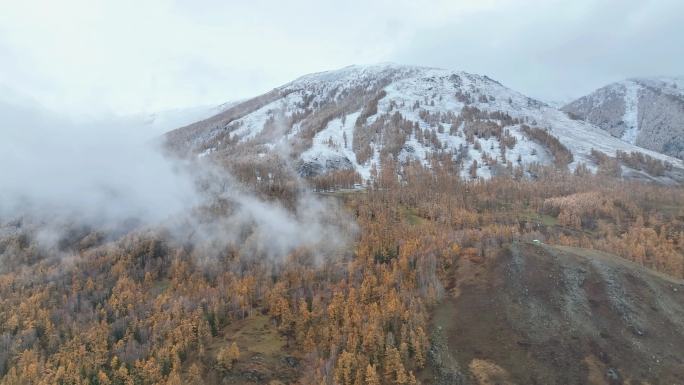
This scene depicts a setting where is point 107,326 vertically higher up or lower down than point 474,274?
lower down

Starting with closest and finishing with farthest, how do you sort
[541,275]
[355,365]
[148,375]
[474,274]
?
1. [355,365]
2. [148,375]
3. [541,275]
4. [474,274]

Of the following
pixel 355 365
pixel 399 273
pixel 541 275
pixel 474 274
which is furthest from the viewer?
pixel 399 273

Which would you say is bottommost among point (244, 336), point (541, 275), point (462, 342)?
point (244, 336)

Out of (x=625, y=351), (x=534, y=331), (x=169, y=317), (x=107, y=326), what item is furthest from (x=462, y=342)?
→ (x=107, y=326)

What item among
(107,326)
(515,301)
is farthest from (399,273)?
(107,326)

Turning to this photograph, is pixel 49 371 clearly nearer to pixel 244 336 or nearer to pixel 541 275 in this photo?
pixel 244 336

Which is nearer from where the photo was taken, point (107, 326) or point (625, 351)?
point (625, 351)
